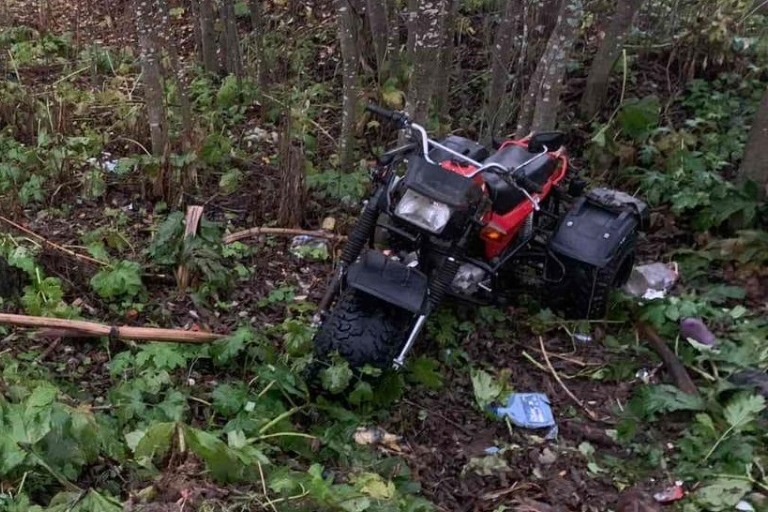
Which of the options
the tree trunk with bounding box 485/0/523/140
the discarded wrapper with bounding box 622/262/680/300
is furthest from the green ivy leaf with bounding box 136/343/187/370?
the tree trunk with bounding box 485/0/523/140

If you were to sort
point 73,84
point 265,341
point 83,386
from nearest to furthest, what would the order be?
1. point 83,386
2. point 265,341
3. point 73,84

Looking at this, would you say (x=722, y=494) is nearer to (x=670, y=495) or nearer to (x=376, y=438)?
(x=670, y=495)

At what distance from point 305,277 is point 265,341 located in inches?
36.2

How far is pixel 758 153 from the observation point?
16.2 ft

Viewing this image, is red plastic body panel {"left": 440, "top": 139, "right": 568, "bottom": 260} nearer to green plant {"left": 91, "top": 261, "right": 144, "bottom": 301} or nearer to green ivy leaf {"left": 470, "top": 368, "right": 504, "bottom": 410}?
green ivy leaf {"left": 470, "top": 368, "right": 504, "bottom": 410}

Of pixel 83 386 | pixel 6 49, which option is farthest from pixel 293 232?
pixel 6 49

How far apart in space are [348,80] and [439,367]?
7.35 ft

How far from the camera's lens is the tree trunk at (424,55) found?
4371 millimetres

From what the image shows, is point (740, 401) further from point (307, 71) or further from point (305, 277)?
point (307, 71)

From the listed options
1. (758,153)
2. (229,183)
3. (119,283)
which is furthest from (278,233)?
(758,153)

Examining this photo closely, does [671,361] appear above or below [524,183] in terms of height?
below

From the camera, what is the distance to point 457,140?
4.11 meters

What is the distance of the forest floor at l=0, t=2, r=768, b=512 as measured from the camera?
3.25m

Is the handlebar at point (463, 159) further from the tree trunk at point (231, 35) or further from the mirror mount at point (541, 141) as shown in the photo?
the tree trunk at point (231, 35)
